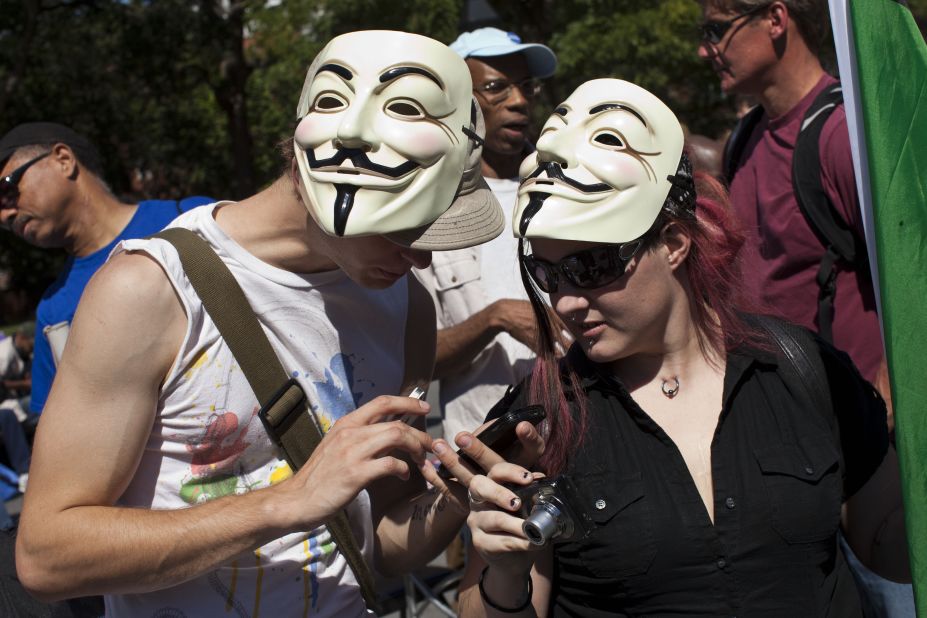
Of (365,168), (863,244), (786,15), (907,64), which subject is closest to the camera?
(907,64)

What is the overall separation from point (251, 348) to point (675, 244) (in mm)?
909

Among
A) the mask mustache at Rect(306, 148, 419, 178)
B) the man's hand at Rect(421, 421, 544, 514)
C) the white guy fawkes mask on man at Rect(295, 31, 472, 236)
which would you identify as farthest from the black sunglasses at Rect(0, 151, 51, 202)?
the man's hand at Rect(421, 421, 544, 514)

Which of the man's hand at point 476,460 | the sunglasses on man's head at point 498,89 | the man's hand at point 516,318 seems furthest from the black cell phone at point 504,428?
the sunglasses on man's head at point 498,89

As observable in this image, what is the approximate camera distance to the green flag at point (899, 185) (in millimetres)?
1722

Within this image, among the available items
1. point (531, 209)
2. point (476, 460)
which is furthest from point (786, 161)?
point (476, 460)

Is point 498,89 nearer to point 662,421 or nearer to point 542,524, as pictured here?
point 662,421

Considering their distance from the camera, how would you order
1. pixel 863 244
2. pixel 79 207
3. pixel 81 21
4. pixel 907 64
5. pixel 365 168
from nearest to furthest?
pixel 907 64
pixel 365 168
pixel 863 244
pixel 79 207
pixel 81 21

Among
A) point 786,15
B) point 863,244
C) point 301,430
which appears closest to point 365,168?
point 301,430

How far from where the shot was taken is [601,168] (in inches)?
76.5

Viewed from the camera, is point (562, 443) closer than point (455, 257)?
Yes

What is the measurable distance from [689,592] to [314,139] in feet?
3.77

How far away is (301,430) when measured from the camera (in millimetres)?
1961

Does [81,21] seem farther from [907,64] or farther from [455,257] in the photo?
[907,64]

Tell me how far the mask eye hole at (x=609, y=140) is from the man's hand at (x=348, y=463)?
68 cm
